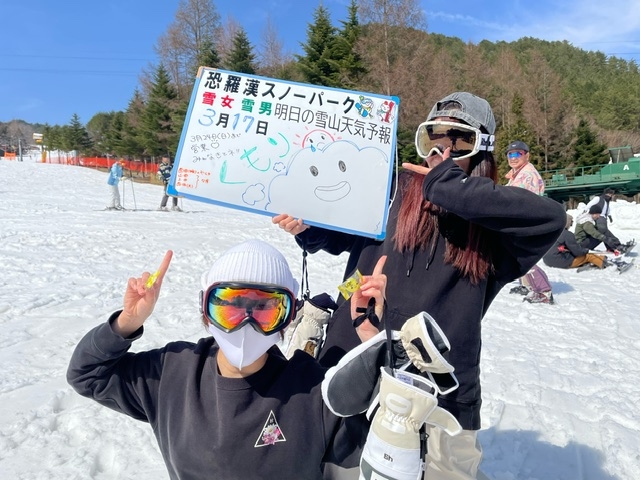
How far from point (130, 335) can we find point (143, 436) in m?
1.87

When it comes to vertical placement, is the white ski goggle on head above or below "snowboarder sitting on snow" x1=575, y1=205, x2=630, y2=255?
above

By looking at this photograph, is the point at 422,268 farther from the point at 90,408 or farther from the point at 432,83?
the point at 432,83

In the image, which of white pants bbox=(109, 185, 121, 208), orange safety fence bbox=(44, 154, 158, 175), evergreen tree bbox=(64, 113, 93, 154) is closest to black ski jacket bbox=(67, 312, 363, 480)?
white pants bbox=(109, 185, 121, 208)

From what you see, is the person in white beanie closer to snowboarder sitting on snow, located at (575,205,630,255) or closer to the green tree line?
snowboarder sitting on snow, located at (575,205,630,255)

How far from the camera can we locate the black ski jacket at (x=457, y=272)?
1615mm

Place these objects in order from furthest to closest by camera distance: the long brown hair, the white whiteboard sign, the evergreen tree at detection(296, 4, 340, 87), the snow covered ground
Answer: the evergreen tree at detection(296, 4, 340, 87) < the snow covered ground < the white whiteboard sign < the long brown hair

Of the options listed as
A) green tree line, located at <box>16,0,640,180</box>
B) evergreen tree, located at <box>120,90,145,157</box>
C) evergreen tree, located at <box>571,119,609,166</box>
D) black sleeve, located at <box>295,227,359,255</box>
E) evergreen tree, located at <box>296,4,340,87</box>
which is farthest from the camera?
evergreen tree, located at <box>120,90,145,157</box>

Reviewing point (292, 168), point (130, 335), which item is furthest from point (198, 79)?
point (130, 335)

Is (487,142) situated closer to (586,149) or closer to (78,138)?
(586,149)

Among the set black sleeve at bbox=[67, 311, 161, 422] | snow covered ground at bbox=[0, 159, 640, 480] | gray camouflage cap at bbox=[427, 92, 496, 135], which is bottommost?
snow covered ground at bbox=[0, 159, 640, 480]

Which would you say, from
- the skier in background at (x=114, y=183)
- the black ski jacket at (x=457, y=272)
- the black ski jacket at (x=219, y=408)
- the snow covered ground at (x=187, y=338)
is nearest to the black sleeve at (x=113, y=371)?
the black ski jacket at (x=219, y=408)

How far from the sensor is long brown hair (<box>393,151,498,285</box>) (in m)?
1.79

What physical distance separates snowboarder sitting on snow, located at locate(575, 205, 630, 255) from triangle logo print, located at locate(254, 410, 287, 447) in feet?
36.4

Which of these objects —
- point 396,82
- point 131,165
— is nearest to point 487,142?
point 396,82
